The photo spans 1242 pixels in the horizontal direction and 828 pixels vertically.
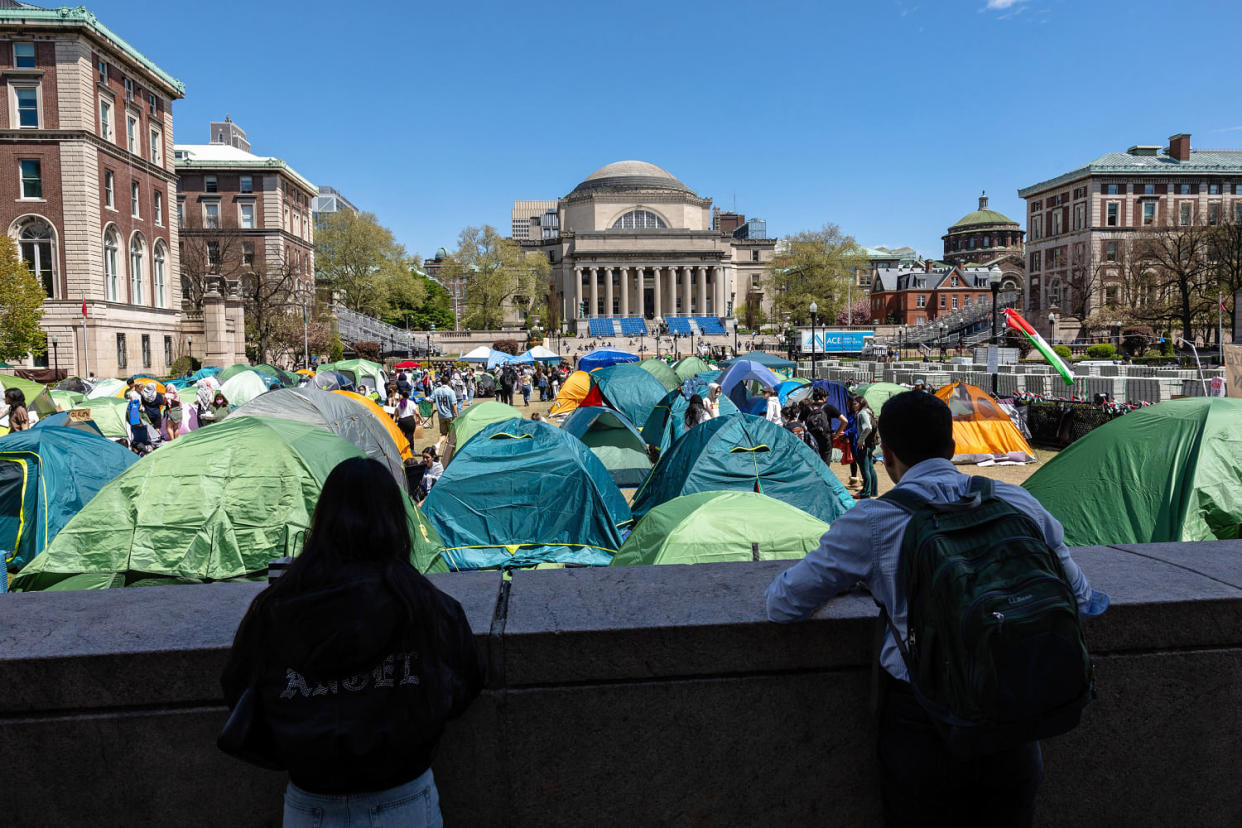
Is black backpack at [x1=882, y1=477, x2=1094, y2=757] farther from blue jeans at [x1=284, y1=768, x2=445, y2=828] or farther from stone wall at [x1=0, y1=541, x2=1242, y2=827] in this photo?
blue jeans at [x1=284, y1=768, x2=445, y2=828]

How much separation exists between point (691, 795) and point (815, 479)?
25.6 ft

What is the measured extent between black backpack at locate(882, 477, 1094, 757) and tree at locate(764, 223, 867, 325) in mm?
86015

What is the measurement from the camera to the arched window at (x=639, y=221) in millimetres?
113312

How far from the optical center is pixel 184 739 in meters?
2.48

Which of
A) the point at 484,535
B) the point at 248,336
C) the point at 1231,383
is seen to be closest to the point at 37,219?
the point at 248,336

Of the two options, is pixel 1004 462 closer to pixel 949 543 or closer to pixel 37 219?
pixel 949 543

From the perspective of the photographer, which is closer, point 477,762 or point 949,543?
point 949,543

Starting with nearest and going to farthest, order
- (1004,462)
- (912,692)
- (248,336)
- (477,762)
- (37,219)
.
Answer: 1. (912,692)
2. (477,762)
3. (1004,462)
4. (37,219)
5. (248,336)

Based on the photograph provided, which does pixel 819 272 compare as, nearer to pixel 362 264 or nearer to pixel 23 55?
pixel 362 264

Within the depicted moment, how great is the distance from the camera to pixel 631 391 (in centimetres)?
2348

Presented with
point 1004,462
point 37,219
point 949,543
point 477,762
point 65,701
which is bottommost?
point 1004,462

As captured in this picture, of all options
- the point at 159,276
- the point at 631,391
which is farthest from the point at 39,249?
the point at 631,391

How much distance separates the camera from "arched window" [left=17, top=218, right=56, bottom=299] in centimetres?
3947

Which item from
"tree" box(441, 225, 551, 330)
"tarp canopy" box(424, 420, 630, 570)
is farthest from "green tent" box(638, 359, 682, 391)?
"tree" box(441, 225, 551, 330)
